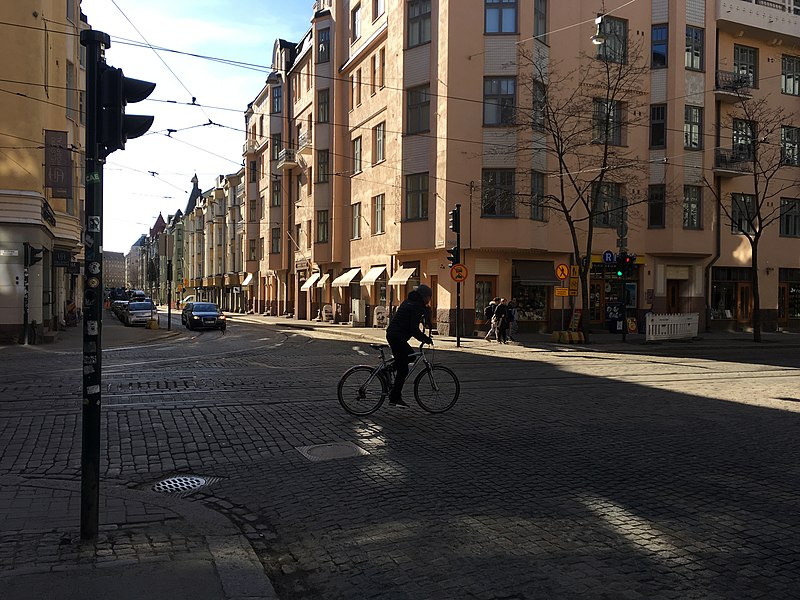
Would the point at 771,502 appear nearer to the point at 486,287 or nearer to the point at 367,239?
the point at 486,287

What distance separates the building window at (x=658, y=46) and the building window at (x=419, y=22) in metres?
10.6

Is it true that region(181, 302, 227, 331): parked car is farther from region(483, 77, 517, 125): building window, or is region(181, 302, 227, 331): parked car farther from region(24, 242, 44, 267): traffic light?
region(483, 77, 517, 125): building window

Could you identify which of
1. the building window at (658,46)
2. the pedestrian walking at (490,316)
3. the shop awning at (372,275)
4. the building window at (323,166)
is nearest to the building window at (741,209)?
the building window at (658,46)

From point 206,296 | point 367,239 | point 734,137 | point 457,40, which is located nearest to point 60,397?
point 457,40

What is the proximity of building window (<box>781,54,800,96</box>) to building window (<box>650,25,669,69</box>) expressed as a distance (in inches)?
326

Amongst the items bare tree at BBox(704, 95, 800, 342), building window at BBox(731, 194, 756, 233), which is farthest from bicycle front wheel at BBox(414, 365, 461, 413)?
building window at BBox(731, 194, 756, 233)

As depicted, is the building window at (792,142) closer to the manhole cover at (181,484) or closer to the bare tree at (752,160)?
the bare tree at (752,160)

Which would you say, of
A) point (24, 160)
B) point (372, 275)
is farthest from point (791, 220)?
point (24, 160)

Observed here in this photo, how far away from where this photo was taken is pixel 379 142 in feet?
113

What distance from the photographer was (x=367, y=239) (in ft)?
119

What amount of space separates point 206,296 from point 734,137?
74154 millimetres

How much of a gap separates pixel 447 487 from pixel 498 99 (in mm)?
24728

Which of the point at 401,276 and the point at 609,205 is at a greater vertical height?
the point at 609,205

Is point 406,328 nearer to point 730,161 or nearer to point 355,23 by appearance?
point 730,161
